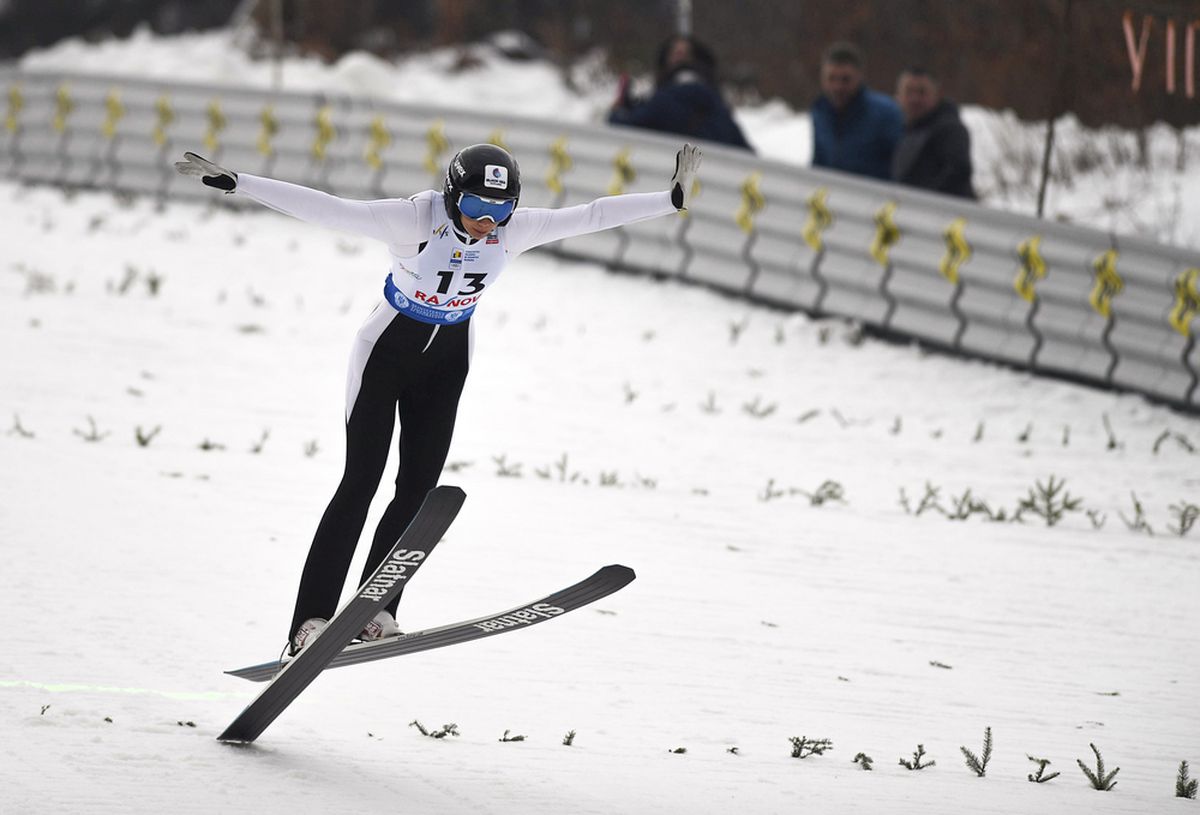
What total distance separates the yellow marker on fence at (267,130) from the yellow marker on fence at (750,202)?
5689 millimetres

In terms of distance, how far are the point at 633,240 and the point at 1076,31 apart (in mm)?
5479

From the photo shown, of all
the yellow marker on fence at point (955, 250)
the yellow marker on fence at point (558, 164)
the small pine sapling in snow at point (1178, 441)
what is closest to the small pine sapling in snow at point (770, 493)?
the small pine sapling in snow at point (1178, 441)

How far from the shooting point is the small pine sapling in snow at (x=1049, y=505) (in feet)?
26.1

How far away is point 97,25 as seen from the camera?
27828mm

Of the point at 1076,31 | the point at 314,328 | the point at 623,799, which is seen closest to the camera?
the point at 623,799

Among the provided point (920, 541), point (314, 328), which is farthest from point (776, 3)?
point (920, 541)

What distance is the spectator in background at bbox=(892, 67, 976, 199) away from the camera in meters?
11.0

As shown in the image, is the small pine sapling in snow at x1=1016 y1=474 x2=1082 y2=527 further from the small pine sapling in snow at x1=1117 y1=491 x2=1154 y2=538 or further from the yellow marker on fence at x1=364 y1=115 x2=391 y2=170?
the yellow marker on fence at x1=364 y1=115 x2=391 y2=170

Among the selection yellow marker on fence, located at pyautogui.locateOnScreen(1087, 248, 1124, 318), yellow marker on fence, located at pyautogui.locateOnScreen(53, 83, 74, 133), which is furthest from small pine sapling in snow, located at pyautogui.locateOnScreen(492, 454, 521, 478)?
yellow marker on fence, located at pyautogui.locateOnScreen(53, 83, 74, 133)

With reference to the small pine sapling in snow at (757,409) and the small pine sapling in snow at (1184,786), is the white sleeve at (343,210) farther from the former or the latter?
the small pine sapling in snow at (757,409)

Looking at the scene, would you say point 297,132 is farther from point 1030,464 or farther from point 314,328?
point 1030,464

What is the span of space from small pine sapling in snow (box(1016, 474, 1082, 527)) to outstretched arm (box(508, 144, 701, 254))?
132 inches

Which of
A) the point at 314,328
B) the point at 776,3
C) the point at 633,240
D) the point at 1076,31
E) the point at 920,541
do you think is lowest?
the point at 920,541

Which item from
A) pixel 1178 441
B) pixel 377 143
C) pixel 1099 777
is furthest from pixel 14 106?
pixel 1099 777
